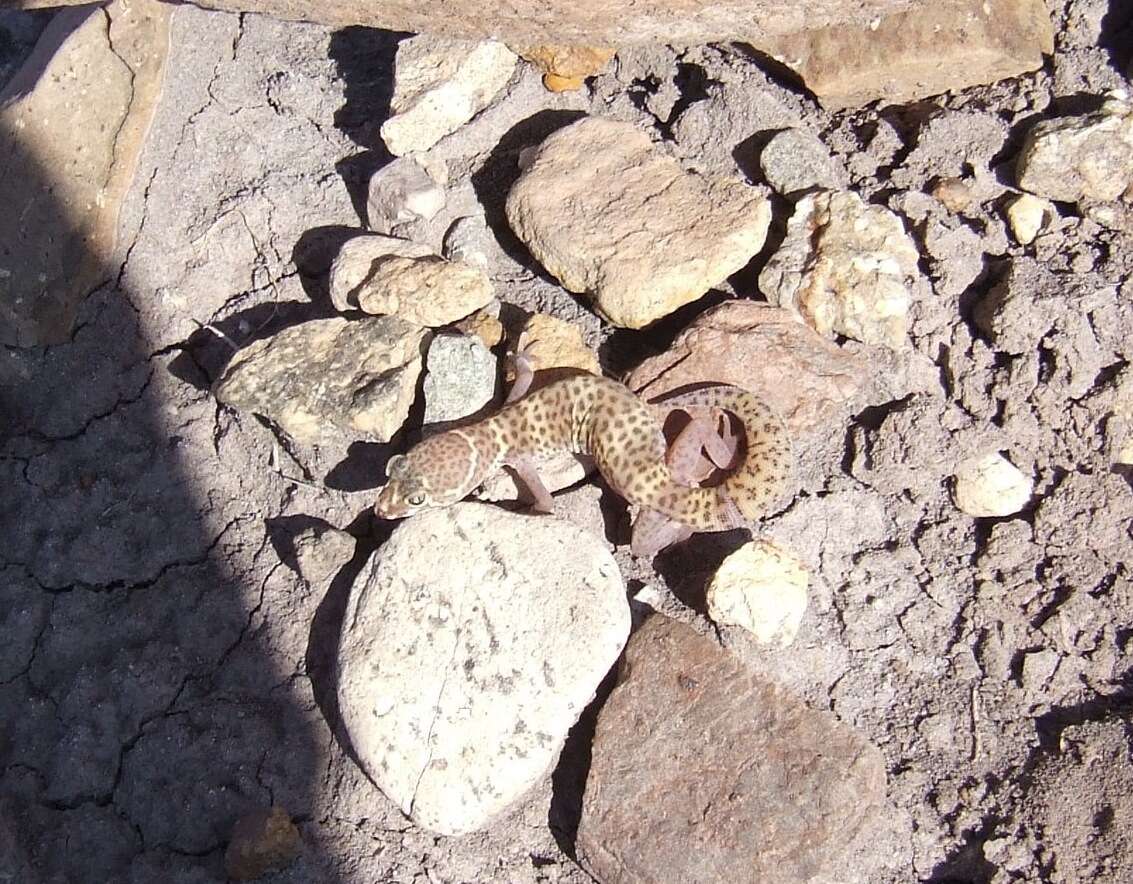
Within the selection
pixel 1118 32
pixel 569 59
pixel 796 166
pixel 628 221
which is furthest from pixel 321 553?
pixel 1118 32

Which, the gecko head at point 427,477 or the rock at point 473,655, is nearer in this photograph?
the rock at point 473,655

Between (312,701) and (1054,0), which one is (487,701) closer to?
(312,701)

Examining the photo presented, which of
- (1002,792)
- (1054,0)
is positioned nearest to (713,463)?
(1002,792)

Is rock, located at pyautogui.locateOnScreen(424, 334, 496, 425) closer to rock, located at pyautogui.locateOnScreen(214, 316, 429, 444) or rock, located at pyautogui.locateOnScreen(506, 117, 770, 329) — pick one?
rock, located at pyautogui.locateOnScreen(214, 316, 429, 444)

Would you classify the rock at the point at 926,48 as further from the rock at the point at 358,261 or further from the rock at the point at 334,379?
the rock at the point at 334,379

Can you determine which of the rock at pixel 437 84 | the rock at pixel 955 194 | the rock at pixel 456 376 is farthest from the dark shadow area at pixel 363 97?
the rock at pixel 955 194

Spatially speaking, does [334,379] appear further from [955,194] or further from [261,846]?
[955,194]

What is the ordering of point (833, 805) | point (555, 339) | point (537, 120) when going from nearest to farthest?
point (833, 805)
point (555, 339)
point (537, 120)
